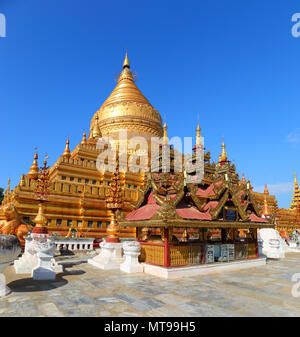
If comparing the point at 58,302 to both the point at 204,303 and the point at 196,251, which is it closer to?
the point at 204,303

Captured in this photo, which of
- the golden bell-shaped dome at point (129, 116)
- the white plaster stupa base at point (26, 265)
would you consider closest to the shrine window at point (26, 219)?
the white plaster stupa base at point (26, 265)

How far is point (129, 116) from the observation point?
46250 millimetres

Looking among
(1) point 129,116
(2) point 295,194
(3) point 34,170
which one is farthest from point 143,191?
(2) point 295,194

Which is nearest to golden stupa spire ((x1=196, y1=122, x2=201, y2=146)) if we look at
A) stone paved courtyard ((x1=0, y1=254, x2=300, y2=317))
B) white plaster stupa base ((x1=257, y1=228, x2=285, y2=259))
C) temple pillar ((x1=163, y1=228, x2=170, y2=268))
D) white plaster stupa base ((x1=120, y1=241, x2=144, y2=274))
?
white plaster stupa base ((x1=257, y1=228, x2=285, y2=259))

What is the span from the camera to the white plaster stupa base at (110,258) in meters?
13.8

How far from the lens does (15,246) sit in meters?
8.30

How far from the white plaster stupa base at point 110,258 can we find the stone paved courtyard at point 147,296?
206 centimetres

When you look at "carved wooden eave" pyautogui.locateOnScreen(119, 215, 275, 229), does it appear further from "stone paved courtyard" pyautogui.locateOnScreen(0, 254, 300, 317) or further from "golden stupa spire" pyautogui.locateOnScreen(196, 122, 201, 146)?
"golden stupa spire" pyautogui.locateOnScreen(196, 122, 201, 146)

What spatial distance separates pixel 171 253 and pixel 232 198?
5391 mm

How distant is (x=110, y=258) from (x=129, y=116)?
3520 cm

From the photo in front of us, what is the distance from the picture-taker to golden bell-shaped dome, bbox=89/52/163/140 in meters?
45.8

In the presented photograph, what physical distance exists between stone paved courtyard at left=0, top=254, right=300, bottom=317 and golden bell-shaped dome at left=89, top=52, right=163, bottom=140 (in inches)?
1407

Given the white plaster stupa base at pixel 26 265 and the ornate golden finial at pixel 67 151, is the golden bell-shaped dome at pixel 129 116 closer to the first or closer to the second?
the ornate golden finial at pixel 67 151
